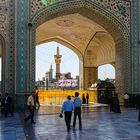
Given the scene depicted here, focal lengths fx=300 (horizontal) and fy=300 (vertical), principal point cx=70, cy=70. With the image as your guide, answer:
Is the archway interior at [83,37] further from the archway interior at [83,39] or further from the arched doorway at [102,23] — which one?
the arched doorway at [102,23]

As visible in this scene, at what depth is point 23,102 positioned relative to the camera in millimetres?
15250

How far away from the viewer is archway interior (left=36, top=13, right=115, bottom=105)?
75.3 feet

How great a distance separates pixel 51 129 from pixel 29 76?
660cm

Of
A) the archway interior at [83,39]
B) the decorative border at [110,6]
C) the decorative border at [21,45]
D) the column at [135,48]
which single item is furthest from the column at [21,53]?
the column at [135,48]

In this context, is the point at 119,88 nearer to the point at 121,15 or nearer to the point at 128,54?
the point at 128,54

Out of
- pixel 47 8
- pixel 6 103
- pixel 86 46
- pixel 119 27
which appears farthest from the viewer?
pixel 86 46

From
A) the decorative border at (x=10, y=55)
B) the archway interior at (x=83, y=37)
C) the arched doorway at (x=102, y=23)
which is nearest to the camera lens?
the decorative border at (x=10, y=55)

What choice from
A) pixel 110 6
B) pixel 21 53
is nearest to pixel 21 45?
pixel 21 53

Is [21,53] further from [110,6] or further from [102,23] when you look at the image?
[110,6]

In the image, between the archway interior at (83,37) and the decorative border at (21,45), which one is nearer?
the decorative border at (21,45)

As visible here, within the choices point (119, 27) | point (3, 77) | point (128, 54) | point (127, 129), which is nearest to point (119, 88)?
point (128, 54)

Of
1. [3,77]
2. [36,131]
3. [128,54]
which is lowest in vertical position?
[36,131]

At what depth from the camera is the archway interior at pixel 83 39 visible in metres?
23.0

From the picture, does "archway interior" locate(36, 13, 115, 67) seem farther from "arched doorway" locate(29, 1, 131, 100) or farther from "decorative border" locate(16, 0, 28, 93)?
"decorative border" locate(16, 0, 28, 93)
